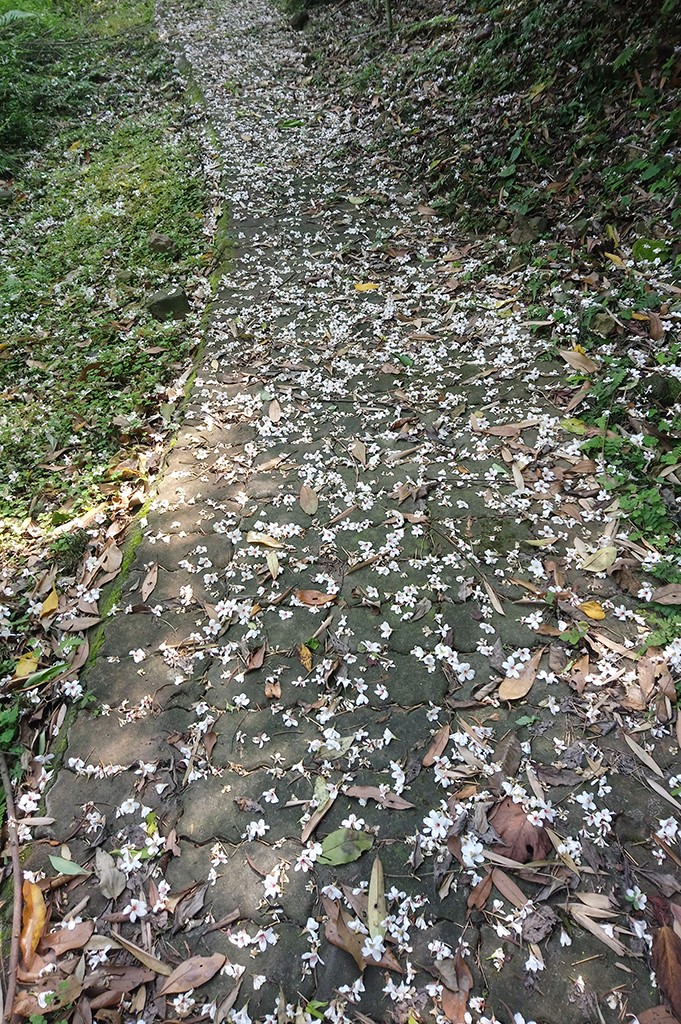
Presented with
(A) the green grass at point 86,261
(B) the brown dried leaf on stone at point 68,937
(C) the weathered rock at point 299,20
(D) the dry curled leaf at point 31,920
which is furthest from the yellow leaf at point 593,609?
(C) the weathered rock at point 299,20

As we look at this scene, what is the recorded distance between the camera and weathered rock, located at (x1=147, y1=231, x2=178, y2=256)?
5.95 meters

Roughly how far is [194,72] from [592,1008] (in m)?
12.8

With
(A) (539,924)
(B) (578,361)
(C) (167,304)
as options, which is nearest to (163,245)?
(C) (167,304)

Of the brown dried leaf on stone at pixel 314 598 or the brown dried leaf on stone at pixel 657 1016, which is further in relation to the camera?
the brown dried leaf on stone at pixel 314 598

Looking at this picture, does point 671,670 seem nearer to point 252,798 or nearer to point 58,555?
point 252,798

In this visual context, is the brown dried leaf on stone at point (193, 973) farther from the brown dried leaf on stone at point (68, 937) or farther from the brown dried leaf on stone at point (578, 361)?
the brown dried leaf on stone at point (578, 361)

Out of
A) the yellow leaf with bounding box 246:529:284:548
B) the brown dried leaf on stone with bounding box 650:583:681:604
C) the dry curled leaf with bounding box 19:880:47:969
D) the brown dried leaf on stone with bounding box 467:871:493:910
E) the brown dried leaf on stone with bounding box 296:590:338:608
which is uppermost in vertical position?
the yellow leaf with bounding box 246:529:284:548

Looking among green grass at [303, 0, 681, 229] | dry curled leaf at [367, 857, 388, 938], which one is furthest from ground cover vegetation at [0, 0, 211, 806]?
green grass at [303, 0, 681, 229]

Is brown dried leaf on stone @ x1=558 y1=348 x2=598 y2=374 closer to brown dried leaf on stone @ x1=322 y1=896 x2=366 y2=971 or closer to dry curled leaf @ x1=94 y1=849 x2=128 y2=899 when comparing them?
brown dried leaf on stone @ x1=322 y1=896 x2=366 y2=971

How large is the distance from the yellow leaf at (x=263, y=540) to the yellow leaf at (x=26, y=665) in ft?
4.15

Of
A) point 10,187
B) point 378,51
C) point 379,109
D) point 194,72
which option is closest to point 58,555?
point 10,187

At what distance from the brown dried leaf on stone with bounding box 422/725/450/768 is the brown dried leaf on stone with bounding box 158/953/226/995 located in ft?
3.40

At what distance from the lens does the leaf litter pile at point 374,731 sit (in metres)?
2.05

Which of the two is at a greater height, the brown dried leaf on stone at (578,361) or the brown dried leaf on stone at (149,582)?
the brown dried leaf on stone at (149,582)
